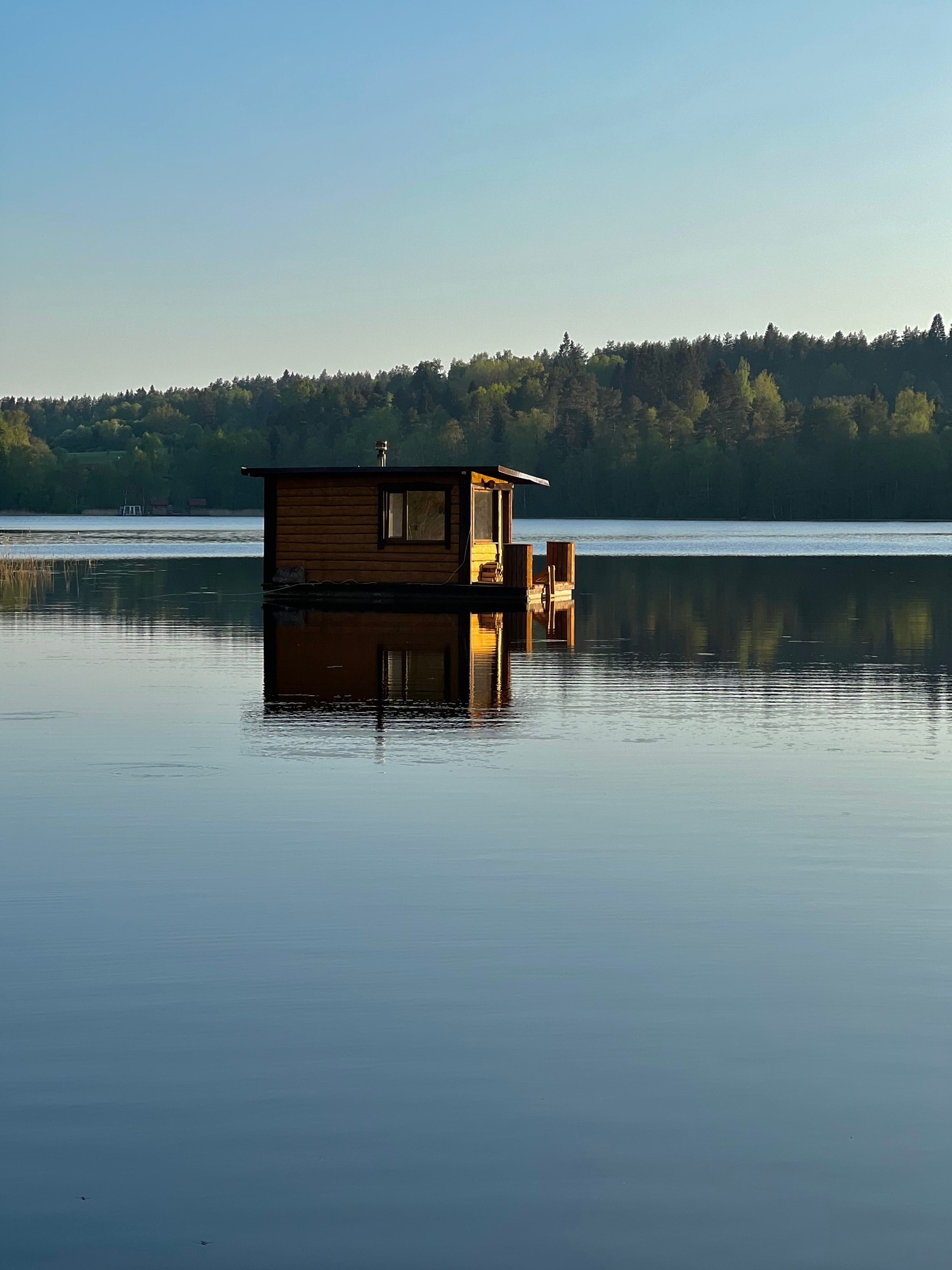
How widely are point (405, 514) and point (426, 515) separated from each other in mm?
533

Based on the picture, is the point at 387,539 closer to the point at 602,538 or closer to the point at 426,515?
the point at 426,515

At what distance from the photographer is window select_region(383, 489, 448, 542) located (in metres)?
40.8

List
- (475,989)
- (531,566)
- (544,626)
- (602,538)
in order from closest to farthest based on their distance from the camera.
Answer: (475,989) < (544,626) < (531,566) < (602,538)

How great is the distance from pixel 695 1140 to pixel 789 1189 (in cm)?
47

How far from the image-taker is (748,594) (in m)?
45.1

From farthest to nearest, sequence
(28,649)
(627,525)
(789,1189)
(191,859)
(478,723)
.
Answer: (627,525) → (28,649) → (478,723) → (191,859) → (789,1189)

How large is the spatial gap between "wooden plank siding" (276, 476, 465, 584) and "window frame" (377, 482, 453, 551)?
0.03 metres

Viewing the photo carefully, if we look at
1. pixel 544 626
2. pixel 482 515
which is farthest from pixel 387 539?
pixel 544 626

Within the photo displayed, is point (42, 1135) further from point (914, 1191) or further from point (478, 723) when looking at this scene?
point (478, 723)

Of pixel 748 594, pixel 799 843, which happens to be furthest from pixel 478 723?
pixel 748 594

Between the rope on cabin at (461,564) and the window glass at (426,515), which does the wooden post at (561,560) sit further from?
the window glass at (426,515)

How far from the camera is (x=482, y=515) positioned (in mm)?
42125

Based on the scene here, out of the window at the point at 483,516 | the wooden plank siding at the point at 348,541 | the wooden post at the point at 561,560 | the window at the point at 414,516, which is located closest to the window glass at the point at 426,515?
the window at the point at 414,516

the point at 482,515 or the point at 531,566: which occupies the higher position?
the point at 482,515
